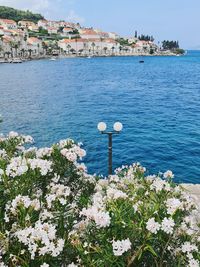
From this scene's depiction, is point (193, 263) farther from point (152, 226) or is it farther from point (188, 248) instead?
point (152, 226)

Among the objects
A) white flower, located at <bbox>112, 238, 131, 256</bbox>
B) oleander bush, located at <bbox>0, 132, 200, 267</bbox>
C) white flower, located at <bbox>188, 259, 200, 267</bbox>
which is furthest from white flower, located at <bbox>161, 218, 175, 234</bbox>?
white flower, located at <bbox>188, 259, 200, 267</bbox>

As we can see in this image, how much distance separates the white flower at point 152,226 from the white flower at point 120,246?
0.30 m

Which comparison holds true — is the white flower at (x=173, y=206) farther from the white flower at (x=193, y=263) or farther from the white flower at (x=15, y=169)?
the white flower at (x=15, y=169)

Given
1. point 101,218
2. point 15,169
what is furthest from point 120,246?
point 15,169

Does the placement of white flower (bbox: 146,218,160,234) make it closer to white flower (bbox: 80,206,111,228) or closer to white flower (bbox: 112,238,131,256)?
white flower (bbox: 112,238,131,256)

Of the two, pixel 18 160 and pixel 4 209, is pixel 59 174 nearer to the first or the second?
pixel 18 160

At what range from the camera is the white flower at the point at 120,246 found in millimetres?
4230

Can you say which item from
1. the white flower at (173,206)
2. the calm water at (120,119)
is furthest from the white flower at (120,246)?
the calm water at (120,119)

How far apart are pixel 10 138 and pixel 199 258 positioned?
4.96 metres

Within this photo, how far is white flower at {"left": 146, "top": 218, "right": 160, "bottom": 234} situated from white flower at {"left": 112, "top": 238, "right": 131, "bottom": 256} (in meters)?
0.30

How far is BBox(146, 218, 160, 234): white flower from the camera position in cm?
434

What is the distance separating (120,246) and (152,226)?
444mm

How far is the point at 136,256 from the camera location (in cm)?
448

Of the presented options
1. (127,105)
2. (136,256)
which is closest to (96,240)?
(136,256)
